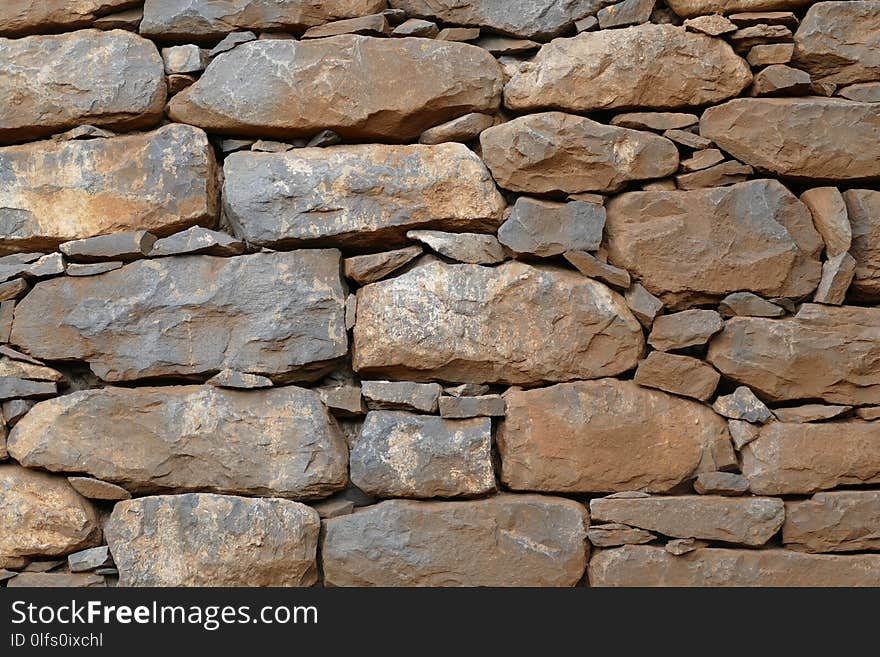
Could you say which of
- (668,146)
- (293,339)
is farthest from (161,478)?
(668,146)

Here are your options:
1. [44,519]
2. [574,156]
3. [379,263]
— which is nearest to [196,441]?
[44,519]

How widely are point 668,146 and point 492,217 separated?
0.56 m

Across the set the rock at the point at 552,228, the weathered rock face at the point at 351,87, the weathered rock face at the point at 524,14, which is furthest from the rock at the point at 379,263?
the weathered rock face at the point at 524,14

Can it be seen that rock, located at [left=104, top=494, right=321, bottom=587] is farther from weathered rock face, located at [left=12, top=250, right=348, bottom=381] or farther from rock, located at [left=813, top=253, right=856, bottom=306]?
rock, located at [left=813, top=253, right=856, bottom=306]

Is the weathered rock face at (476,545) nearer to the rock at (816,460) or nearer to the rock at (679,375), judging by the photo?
the rock at (679,375)

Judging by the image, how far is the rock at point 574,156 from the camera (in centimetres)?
242

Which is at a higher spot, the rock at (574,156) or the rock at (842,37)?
the rock at (842,37)

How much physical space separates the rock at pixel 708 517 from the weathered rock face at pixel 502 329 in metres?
0.40

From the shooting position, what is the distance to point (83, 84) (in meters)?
2.57

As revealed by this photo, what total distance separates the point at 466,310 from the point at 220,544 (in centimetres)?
98

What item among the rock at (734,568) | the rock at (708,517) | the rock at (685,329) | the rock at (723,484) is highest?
the rock at (685,329)

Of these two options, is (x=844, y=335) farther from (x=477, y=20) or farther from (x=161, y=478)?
(x=161, y=478)

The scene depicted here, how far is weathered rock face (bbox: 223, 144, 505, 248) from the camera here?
2.44 metres

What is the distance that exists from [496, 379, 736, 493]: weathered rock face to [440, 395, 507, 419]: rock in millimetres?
63
